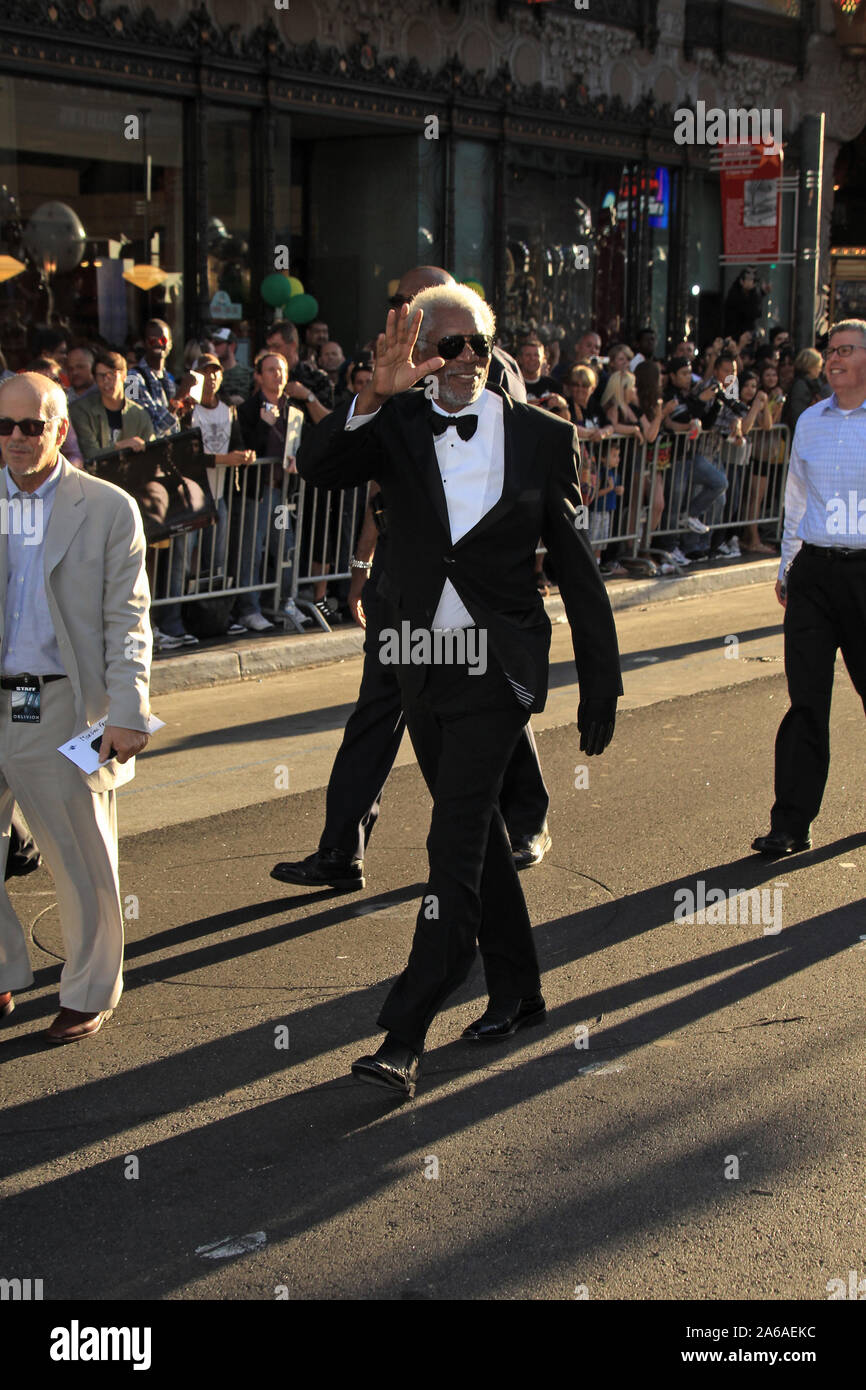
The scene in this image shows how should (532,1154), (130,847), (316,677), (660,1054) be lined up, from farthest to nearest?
(316,677)
(130,847)
(660,1054)
(532,1154)

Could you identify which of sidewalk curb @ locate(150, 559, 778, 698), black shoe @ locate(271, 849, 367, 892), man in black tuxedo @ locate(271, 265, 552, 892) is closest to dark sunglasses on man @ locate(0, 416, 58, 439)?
man in black tuxedo @ locate(271, 265, 552, 892)

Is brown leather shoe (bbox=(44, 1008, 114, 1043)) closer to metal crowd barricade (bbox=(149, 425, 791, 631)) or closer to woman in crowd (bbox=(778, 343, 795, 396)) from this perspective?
metal crowd barricade (bbox=(149, 425, 791, 631))

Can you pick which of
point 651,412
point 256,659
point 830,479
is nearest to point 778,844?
point 830,479

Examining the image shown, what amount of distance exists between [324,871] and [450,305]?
268cm

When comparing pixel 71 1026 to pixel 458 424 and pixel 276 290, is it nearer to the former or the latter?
pixel 458 424

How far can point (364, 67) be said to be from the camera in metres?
17.6

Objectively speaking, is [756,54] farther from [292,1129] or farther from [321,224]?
[292,1129]

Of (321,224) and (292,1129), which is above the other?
(321,224)

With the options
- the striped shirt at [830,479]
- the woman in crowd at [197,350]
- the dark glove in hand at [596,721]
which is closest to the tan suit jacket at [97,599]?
the dark glove in hand at [596,721]

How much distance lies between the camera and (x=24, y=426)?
4.81 metres

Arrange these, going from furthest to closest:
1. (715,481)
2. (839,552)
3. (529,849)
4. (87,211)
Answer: (87,211)
(715,481)
(839,552)
(529,849)

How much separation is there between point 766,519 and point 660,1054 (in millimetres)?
12065

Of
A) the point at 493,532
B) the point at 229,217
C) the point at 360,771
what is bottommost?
the point at 360,771

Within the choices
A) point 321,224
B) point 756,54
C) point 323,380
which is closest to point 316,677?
point 323,380
